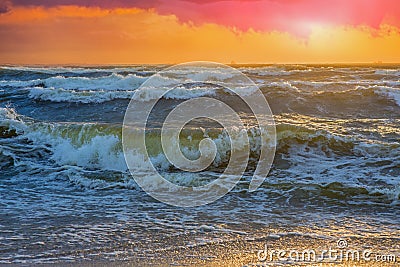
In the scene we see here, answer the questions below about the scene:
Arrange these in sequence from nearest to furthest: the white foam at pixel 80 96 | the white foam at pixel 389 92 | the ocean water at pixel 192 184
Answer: the ocean water at pixel 192 184 → the white foam at pixel 389 92 → the white foam at pixel 80 96

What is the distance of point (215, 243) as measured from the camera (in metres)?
5.16

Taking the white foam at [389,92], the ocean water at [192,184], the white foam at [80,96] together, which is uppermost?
the white foam at [389,92]

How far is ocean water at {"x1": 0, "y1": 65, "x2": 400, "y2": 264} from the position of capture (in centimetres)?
521

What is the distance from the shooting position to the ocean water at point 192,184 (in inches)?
205

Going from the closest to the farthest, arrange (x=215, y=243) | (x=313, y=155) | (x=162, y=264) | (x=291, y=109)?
(x=162, y=264) < (x=215, y=243) < (x=313, y=155) < (x=291, y=109)

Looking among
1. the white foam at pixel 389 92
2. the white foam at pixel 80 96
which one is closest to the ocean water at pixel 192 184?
the white foam at pixel 389 92

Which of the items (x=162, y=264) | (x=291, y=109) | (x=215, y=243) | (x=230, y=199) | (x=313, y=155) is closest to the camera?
(x=162, y=264)

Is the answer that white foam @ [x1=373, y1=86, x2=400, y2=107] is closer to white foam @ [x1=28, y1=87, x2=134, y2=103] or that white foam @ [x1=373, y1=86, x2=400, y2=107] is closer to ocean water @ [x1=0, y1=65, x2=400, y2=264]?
ocean water @ [x1=0, y1=65, x2=400, y2=264]

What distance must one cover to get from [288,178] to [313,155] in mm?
1878

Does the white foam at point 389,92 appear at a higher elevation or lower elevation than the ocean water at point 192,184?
higher

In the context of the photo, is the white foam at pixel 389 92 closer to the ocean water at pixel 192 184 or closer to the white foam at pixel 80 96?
the ocean water at pixel 192 184

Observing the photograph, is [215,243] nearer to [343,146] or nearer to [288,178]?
[288,178]

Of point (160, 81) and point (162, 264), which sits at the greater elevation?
point (160, 81)

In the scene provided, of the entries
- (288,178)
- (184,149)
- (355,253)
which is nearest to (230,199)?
(288,178)
